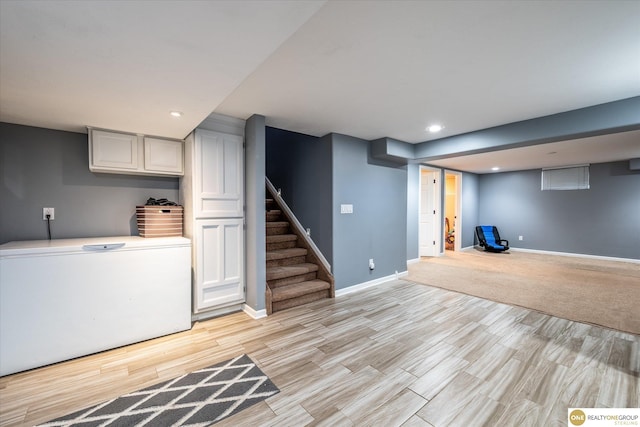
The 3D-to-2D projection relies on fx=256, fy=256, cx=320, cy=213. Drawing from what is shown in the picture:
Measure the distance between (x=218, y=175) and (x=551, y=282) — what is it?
5472 millimetres

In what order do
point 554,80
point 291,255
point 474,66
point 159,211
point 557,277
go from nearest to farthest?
point 474,66
point 554,80
point 159,211
point 291,255
point 557,277

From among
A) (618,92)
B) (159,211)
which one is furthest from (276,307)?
(618,92)

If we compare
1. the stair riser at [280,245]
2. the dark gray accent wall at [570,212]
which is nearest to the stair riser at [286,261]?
the stair riser at [280,245]

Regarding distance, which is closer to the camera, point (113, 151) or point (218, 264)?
point (113, 151)

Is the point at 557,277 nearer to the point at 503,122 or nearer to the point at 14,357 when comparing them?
the point at 503,122

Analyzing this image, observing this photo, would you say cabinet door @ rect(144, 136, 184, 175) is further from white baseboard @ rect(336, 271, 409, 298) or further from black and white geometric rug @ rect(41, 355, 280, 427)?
white baseboard @ rect(336, 271, 409, 298)

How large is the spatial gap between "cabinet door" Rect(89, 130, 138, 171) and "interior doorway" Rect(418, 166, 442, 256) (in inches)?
236

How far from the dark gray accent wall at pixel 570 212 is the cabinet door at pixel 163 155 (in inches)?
337

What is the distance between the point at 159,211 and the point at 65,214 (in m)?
0.86

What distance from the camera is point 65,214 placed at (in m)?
2.62

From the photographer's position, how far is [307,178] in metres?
4.14

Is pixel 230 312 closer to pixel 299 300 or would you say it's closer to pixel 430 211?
pixel 299 300

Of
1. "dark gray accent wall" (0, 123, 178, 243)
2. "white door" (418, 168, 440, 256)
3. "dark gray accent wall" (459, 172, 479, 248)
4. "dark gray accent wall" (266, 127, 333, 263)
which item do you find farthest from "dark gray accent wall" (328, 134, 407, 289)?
"dark gray accent wall" (459, 172, 479, 248)

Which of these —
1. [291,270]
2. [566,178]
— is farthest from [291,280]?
[566,178]
